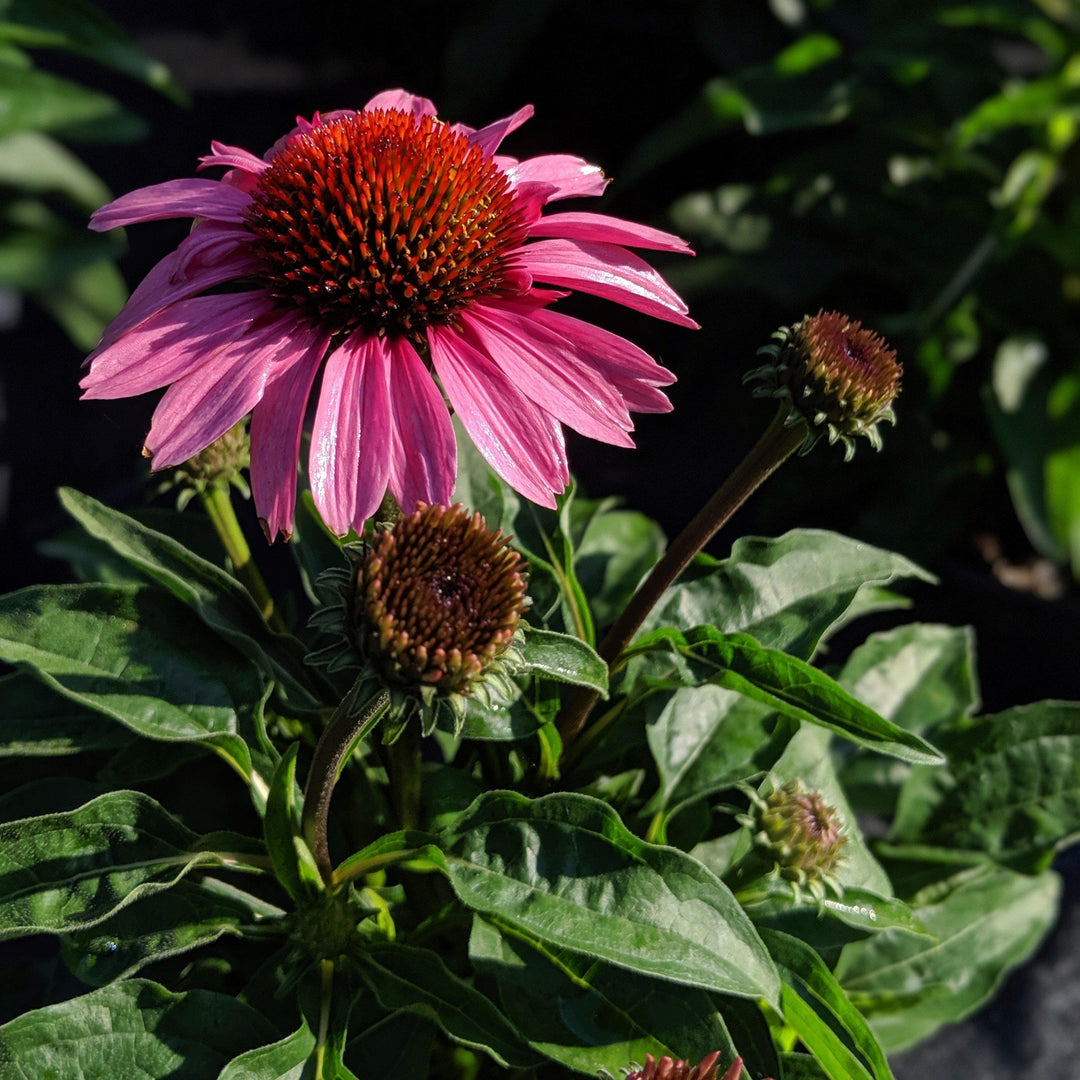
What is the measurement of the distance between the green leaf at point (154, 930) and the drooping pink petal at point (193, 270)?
258 mm

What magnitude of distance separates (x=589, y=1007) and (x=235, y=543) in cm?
29

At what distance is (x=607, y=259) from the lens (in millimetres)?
523

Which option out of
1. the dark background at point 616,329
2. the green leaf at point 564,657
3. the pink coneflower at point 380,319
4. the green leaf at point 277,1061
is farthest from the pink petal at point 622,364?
the dark background at point 616,329

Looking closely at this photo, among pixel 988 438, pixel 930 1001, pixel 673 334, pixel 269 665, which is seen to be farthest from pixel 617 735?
pixel 673 334

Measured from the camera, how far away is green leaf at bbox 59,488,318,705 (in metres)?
0.55

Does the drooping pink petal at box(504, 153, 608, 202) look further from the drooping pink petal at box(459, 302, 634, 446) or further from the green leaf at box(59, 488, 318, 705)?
the green leaf at box(59, 488, 318, 705)

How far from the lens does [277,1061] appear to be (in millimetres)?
496

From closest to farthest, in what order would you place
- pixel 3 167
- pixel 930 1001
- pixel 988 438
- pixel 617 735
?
pixel 617 735
pixel 930 1001
pixel 3 167
pixel 988 438

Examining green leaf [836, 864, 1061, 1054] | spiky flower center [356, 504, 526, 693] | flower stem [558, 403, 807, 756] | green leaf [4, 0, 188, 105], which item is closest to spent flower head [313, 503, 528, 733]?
spiky flower center [356, 504, 526, 693]

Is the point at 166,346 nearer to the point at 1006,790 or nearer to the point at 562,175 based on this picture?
the point at 562,175

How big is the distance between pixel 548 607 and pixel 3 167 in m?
0.99

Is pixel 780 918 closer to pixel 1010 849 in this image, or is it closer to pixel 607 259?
pixel 1010 849

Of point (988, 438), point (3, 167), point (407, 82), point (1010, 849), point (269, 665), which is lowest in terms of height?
point (1010, 849)

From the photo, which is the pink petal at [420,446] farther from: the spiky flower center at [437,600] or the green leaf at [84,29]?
the green leaf at [84,29]
